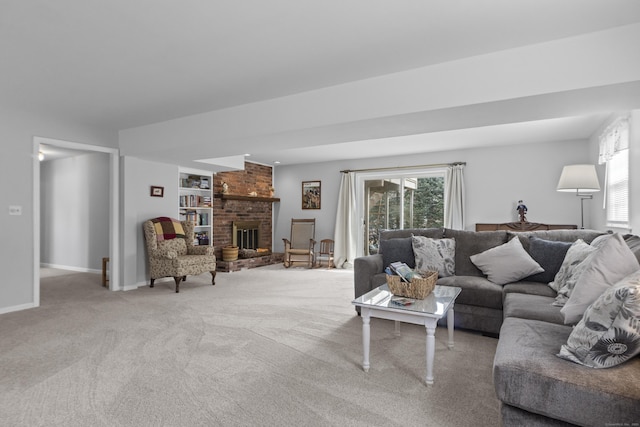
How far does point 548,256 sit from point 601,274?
156cm

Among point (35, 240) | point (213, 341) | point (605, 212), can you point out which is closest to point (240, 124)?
point (213, 341)

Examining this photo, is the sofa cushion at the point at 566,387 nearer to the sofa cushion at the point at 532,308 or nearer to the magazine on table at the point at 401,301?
the sofa cushion at the point at 532,308

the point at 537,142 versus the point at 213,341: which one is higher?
the point at 537,142

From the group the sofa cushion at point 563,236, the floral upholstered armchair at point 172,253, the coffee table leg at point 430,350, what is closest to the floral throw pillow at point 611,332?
the coffee table leg at point 430,350

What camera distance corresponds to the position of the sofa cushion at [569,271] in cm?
251

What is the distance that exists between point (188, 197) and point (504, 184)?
18.4ft

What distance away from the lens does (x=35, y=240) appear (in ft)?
13.7

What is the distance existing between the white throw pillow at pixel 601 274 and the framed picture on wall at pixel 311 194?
6.22m

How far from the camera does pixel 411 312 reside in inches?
87.9

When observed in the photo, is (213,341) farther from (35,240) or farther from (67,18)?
(35,240)

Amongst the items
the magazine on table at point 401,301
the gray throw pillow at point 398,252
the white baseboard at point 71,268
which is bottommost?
the white baseboard at point 71,268

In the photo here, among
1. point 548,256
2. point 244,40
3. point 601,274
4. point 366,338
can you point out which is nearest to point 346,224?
point 548,256

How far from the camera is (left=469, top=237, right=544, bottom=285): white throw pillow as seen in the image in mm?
3217

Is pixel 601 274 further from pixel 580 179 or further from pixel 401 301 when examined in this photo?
pixel 580 179
